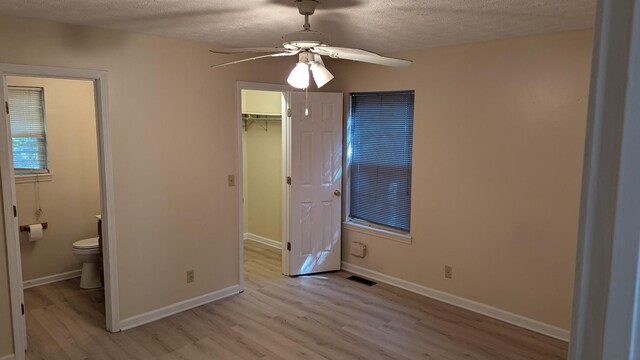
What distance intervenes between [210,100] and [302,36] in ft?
6.23

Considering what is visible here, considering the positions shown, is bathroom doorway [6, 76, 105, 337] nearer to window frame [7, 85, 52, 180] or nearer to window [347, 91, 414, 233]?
window frame [7, 85, 52, 180]

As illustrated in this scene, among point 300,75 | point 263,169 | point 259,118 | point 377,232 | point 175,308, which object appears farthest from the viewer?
point 263,169

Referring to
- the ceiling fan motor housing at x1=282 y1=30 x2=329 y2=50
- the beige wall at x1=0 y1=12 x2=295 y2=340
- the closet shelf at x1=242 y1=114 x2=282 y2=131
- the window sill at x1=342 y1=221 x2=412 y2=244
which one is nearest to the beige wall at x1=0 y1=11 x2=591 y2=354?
the beige wall at x1=0 y1=12 x2=295 y2=340

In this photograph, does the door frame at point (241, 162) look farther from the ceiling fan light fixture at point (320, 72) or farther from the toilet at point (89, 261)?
the ceiling fan light fixture at point (320, 72)

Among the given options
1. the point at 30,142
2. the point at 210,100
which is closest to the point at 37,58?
the point at 210,100

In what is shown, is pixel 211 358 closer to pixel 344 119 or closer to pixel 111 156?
pixel 111 156

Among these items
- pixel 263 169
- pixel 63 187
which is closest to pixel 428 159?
pixel 263 169

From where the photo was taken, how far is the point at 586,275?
18.7 inches

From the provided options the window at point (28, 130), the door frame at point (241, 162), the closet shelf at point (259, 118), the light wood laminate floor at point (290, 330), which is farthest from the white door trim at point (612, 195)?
the closet shelf at point (259, 118)

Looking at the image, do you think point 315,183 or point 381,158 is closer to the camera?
point 381,158

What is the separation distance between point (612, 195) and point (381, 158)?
4413 mm

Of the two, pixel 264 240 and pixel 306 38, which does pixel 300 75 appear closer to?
pixel 306 38

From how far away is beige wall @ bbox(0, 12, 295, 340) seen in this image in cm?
346

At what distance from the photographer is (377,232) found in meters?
4.89
